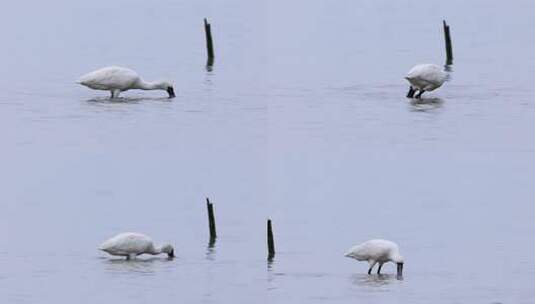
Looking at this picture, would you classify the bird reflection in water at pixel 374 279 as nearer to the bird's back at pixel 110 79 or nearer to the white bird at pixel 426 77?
the white bird at pixel 426 77

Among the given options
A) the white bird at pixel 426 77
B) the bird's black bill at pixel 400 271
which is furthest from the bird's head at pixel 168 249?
the white bird at pixel 426 77

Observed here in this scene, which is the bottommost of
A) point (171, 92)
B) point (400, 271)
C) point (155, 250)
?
point (155, 250)

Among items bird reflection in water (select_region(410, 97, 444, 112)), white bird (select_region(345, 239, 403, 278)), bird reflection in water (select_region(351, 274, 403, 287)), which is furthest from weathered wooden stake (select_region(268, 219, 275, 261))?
bird reflection in water (select_region(410, 97, 444, 112))

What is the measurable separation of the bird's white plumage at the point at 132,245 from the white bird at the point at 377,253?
2.93 meters

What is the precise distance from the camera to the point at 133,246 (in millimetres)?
34000

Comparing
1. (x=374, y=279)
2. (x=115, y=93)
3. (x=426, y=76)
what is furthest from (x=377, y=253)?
(x=115, y=93)

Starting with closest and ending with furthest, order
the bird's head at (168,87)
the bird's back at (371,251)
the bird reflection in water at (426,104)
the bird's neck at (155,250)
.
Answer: the bird's back at (371,251)
the bird's neck at (155,250)
the bird reflection in water at (426,104)
the bird's head at (168,87)

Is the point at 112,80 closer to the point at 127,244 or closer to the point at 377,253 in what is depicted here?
the point at 127,244

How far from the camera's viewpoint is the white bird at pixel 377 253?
32.4m

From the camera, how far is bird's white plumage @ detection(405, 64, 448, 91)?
3653cm

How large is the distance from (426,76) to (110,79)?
5.09 meters

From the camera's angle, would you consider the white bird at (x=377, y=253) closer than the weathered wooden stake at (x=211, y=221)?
Yes

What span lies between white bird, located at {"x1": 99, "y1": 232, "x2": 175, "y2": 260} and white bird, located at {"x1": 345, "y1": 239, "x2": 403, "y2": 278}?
2.87 meters

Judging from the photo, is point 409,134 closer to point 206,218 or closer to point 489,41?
point 206,218
